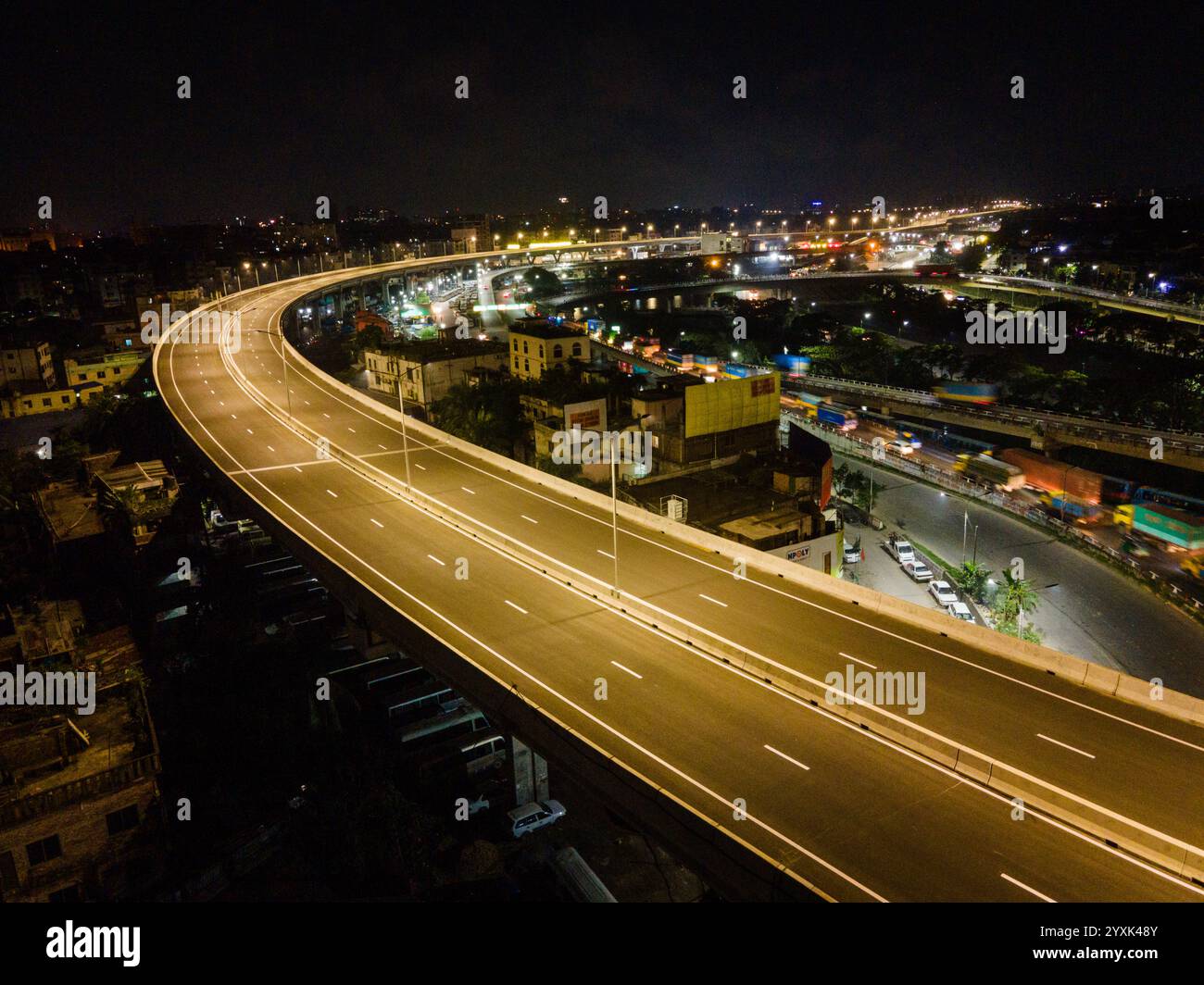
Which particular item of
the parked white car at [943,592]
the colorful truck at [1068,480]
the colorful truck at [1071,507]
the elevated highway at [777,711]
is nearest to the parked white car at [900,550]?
the parked white car at [943,592]

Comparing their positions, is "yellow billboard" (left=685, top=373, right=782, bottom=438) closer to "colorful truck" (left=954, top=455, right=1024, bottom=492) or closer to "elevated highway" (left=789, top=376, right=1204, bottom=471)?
"colorful truck" (left=954, top=455, right=1024, bottom=492)

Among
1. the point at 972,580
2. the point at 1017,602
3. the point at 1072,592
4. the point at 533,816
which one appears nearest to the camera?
the point at 533,816

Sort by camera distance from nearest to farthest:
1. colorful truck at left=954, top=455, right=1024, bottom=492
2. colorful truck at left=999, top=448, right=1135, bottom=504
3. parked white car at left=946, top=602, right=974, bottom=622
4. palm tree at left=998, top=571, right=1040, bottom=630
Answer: palm tree at left=998, top=571, right=1040, bottom=630, parked white car at left=946, top=602, right=974, bottom=622, colorful truck at left=999, top=448, right=1135, bottom=504, colorful truck at left=954, top=455, right=1024, bottom=492

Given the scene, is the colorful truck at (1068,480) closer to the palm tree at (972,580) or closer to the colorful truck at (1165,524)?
the colorful truck at (1165,524)

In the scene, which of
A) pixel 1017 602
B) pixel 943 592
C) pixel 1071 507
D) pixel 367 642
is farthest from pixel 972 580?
pixel 367 642

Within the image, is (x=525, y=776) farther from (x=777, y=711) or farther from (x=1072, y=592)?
(x=1072, y=592)

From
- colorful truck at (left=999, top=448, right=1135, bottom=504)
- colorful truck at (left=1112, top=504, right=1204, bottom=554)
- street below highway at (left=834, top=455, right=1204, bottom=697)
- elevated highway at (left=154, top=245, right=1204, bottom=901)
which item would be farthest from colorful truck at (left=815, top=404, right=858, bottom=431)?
elevated highway at (left=154, top=245, right=1204, bottom=901)
